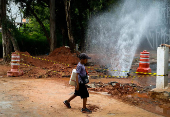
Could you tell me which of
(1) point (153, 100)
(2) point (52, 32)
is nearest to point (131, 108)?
(1) point (153, 100)

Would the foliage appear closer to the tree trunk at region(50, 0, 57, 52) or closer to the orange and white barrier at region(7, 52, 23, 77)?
the tree trunk at region(50, 0, 57, 52)

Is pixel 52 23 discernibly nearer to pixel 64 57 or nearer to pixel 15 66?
pixel 64 57

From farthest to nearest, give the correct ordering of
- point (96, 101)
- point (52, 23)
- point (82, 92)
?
1. point (52, 23)
2. point (96, 101)
3. point (82, 92)

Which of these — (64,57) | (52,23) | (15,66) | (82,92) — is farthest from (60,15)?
A: (82,92)

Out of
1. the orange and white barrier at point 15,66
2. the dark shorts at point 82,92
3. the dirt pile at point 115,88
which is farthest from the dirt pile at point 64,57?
the dark shorts at point 82,92

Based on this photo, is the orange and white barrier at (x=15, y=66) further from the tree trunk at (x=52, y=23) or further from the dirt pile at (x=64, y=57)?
the tree trunk at (x=52, y=23)

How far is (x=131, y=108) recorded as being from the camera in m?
5.46

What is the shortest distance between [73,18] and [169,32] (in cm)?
1188

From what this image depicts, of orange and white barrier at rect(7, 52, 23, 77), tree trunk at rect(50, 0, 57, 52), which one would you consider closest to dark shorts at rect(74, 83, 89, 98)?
orange and white barrier at rect(7, 52, 23, 77)

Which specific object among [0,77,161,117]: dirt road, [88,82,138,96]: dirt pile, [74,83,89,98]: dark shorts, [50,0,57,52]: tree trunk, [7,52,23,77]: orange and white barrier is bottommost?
[0,77,161,117]: dirt road

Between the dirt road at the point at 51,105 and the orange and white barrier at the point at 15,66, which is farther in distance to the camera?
the orange and white barrier at the point at 15,66

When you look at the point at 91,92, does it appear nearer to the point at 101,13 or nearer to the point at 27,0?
the point at 27,0

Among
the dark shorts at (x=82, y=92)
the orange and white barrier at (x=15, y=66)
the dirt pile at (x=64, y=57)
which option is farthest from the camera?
the dirt pile at (x=64, y=57)

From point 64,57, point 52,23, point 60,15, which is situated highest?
point 60,15
